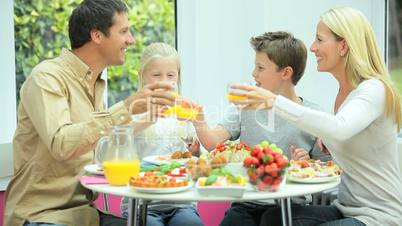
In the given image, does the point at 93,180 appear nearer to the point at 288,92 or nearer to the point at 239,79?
the point at 288,92

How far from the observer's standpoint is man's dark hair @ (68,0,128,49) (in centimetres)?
254

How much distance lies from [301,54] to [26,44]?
1.34m

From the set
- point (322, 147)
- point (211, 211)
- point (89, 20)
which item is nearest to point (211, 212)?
point (211, 211)

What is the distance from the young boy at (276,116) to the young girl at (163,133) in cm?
11

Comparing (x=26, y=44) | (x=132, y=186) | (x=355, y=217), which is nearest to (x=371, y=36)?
(x=355, y=217)

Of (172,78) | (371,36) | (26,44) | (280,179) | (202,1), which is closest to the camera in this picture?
(280,179)

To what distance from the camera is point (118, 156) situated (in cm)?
209

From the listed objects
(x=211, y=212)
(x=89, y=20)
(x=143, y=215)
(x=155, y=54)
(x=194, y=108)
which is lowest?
(x=211, y=212)

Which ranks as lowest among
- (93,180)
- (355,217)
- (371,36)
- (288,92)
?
(355,217)

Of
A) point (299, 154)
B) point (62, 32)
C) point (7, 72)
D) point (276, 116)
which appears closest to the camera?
point (299, 154)

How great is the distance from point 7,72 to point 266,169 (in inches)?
63.5

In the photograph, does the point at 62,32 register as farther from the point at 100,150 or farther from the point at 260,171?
the point at 260,171

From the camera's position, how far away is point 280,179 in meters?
1.96

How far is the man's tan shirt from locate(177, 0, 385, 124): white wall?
46.5 inches
